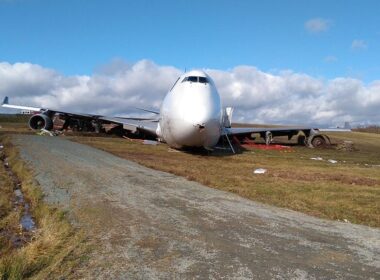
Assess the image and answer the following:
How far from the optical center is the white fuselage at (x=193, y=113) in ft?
65.9

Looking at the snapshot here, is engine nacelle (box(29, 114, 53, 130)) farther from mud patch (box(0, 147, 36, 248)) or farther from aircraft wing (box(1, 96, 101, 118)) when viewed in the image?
mud patch (box(0, 147, 36, 248))

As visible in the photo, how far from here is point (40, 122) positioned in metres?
39.5

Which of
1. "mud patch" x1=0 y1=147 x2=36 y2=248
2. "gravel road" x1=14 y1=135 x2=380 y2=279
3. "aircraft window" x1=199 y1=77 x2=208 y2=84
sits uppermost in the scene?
"aircraft window" x1=199 y1=77 x2=208 y2=84

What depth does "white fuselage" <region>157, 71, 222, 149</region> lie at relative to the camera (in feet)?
65.9

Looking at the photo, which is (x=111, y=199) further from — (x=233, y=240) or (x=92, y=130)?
(x=92, y=130)

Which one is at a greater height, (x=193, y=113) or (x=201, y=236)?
(x=193, y=113)

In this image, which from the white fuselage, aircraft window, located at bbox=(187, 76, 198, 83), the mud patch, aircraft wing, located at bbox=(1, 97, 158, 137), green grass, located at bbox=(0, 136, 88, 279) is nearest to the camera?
green grass, located at bbox=(0, 136, 88, 279)

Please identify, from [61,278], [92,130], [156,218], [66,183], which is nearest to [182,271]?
[61,278]

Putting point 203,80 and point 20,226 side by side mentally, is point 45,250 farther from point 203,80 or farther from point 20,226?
point 203,80

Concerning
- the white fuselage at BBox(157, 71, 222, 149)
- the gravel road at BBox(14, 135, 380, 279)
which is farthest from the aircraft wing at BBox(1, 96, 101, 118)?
the gravel road at BBox(14, 135, 380, 279)

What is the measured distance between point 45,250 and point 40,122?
35.9 m

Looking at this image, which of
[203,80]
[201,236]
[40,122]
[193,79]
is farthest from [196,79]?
[40,122]

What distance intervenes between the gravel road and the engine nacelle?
29.0m

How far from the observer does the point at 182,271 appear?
4836 mm
